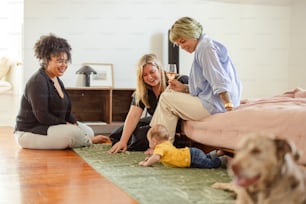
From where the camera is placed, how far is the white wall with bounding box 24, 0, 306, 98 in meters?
4.32

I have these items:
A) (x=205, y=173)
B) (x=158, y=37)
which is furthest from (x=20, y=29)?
(x=205, y=173)

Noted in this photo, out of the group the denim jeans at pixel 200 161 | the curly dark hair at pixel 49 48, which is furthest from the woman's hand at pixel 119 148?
the curly dark hair at pixel 49 48

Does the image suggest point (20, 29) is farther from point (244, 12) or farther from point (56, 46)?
point (244, 12)

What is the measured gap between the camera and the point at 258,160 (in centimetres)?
90

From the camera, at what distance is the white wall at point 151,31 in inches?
170

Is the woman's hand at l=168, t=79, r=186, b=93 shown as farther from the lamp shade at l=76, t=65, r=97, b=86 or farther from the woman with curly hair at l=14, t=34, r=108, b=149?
the lamp shade at l=76, t=65, r=97, b=86

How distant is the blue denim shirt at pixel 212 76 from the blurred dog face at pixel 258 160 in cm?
125

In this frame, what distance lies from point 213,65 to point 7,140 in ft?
6.28

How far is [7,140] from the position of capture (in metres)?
3.33

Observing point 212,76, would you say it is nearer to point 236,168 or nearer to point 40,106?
point 40,106

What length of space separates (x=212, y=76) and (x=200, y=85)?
0.53ft

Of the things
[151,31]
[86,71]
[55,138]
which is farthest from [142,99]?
[151,31]

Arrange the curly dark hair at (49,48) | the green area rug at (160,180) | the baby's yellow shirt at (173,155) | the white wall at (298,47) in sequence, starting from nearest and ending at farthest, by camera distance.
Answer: the green area rug at (160,180) < the baby's yellow shirt at (173,155) < the curly dark hair at (49,48) < the white wall at (298,47)

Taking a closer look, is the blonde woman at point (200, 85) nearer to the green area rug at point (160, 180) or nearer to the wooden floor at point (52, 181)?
the green area rug at point (160, 180)
